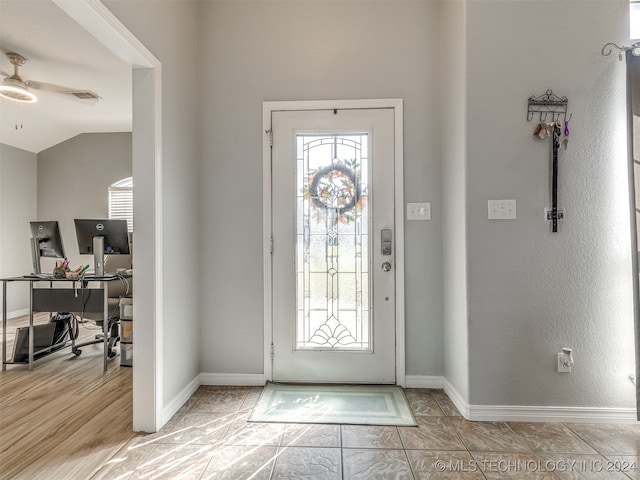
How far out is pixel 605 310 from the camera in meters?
1.92

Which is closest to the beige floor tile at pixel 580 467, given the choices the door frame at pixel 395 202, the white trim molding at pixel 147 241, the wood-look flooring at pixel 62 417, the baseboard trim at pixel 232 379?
the door frame at pixel 395 202

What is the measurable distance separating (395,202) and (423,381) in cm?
131

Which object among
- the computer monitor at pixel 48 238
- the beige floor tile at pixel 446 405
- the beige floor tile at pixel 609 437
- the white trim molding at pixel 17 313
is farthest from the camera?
the white trim molding at pixel 17 313

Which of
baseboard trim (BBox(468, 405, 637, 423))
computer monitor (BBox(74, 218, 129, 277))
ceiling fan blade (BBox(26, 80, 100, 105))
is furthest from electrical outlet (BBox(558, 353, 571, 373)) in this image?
ceiling fan blade (BBox(26, 80, 100, 105))

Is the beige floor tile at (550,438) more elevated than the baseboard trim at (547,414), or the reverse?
the baseboard trim at (547,414)

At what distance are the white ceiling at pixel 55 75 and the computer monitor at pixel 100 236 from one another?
51.3 inches

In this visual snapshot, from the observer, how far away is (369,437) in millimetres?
1789

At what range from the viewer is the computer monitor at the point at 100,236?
3.06m

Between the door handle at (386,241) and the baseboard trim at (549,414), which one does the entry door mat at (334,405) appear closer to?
the baseboard trim at (549,414)

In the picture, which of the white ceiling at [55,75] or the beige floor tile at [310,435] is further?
the white ceiling at [55,75]

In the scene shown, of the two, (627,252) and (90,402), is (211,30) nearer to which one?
(90,402)

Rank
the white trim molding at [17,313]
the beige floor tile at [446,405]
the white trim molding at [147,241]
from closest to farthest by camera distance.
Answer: the white trim molding at [147,241] → the beige floor tile at [446,405] → the white trim molding at [17,313]

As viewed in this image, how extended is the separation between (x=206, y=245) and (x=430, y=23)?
7.60ft

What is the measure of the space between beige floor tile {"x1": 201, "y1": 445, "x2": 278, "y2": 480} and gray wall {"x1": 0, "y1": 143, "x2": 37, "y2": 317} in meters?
4.97
